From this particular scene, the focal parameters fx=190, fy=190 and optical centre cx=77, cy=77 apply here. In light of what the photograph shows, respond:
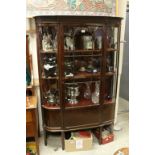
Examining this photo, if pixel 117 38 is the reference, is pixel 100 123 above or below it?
below

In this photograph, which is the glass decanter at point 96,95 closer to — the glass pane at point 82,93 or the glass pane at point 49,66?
the glass pane at point 82,93

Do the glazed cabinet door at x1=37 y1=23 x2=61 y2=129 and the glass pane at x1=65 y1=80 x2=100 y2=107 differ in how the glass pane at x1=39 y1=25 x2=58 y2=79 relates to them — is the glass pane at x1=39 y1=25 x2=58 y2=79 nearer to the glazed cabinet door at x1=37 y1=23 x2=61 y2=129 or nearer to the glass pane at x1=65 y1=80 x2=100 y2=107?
the glazed cabinet door at x1=37 y1=23 x2=61 y2=129

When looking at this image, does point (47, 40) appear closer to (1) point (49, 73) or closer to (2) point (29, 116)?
(1) point (49, 73)

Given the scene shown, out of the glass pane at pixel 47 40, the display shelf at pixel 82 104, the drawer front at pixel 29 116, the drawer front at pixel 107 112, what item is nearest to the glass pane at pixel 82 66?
the glass pane at pixel 47 40

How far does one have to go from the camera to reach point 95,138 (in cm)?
245

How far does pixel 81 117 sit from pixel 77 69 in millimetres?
559

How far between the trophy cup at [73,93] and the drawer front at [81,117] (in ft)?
0.37

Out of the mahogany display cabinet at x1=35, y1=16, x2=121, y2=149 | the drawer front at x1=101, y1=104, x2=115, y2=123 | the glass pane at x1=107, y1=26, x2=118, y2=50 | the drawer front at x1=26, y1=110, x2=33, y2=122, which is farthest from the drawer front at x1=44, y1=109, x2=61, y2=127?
the glass pane at x1=107, y1=26, x2=118, y2=50

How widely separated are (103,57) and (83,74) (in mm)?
291

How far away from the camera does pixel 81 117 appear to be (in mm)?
2207
